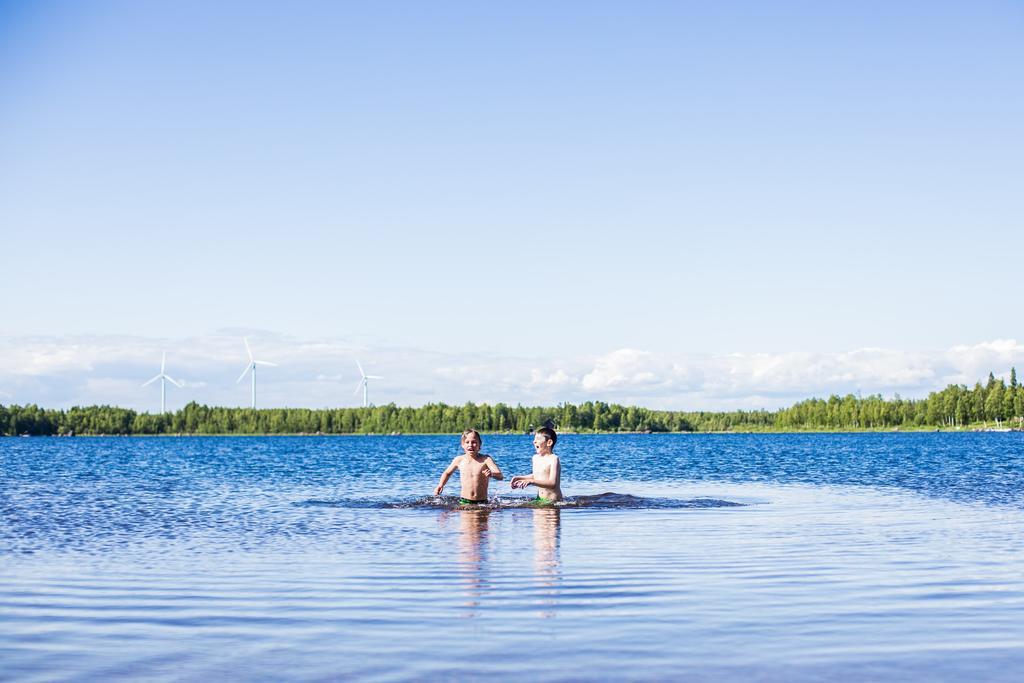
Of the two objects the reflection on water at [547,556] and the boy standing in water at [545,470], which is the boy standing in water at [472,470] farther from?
the reflection on water at [547,556]

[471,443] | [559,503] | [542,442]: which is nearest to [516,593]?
[542,442]

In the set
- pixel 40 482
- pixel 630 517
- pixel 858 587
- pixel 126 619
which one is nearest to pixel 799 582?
pixel 858 587

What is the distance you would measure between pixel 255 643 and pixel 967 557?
1336cm

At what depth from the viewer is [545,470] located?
99.2ft

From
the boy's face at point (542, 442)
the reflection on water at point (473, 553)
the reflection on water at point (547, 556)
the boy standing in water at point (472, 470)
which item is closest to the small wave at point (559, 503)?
the boy standing in water at point (472, 470)

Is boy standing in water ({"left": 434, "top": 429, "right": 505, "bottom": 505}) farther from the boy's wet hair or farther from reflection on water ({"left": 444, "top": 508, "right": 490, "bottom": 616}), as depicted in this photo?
the boy's wet hair

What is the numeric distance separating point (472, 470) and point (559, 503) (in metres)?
2.79

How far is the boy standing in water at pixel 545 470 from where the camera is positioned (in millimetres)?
28786

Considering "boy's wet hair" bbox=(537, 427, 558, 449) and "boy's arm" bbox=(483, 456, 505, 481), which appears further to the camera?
"boy's arm" bbox=(483, 456, 505, 481)

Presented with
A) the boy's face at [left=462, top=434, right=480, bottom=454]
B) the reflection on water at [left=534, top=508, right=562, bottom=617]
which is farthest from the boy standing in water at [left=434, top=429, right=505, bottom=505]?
the reflection on water at [left=534, top=508, right=562, bottom=617]

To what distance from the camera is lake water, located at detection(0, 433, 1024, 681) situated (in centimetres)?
1123

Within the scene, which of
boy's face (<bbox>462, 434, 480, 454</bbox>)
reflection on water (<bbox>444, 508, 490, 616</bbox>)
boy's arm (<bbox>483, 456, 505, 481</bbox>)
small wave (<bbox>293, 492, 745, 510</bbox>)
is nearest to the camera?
reflection on water (<bbox>444, 508, 490, 616</bbox>)

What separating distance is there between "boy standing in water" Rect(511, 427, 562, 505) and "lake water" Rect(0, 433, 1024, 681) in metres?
0.63

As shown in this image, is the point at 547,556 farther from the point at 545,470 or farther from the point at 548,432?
the point at 545,470
